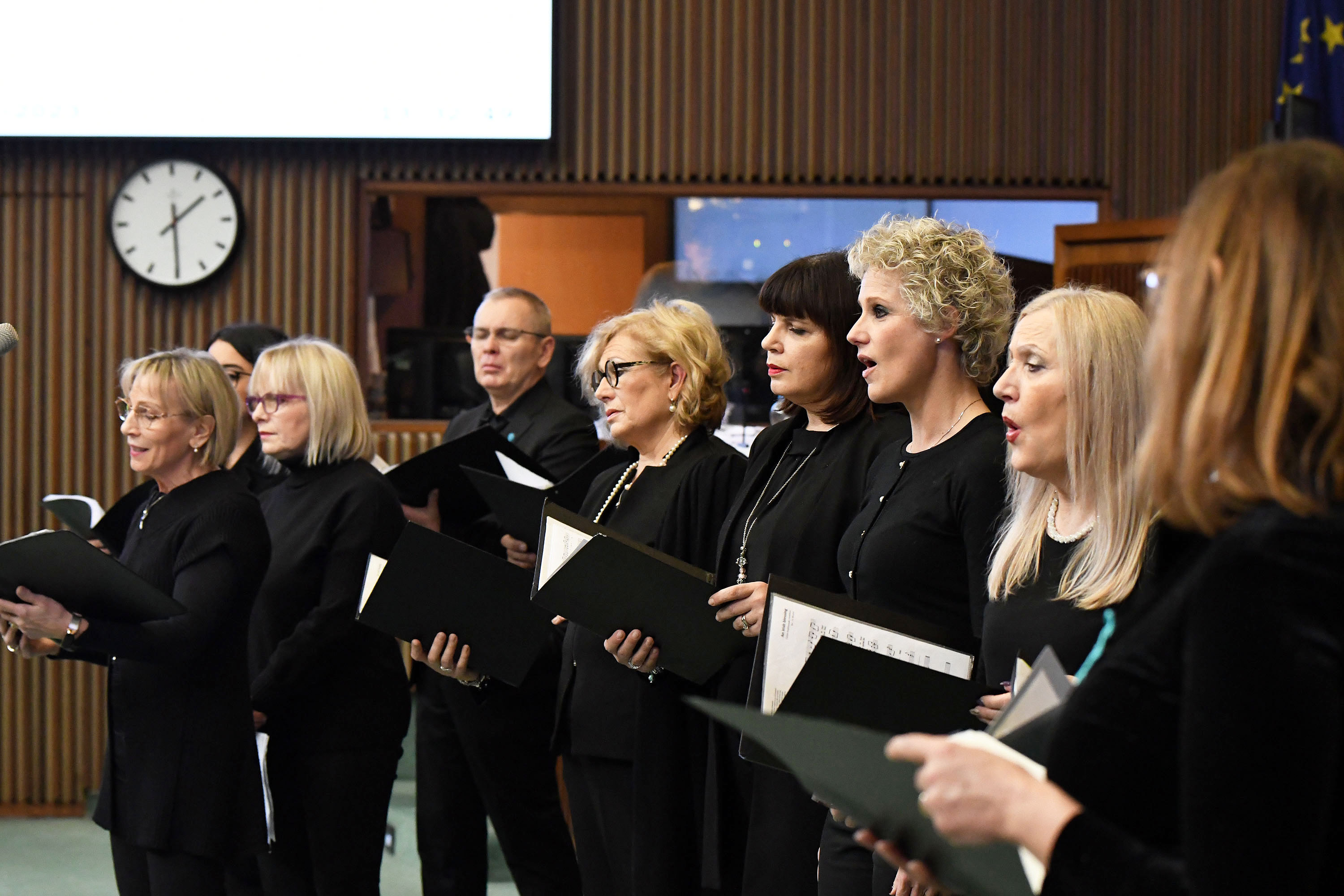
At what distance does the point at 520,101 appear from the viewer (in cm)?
532

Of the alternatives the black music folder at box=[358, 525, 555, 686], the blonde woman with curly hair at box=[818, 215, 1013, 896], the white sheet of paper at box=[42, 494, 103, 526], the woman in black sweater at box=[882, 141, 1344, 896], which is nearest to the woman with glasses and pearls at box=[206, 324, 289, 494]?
the white sheet of paper at box=[42, 494, 103, 526]

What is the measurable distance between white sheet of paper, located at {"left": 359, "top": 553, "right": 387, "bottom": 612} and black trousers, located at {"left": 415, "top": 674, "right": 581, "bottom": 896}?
0.61 metres

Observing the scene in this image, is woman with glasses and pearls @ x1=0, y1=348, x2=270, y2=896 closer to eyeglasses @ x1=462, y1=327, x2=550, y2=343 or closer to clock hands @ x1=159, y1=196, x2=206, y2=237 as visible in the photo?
eyeglasses @ x1=462, y1=327, x2=550, y2=343

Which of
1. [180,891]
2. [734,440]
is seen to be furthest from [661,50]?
[180,891]

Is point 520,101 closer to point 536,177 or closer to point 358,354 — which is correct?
point 536,177

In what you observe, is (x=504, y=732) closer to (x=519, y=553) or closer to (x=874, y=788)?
(x=519, y=553)

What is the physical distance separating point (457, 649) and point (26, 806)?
3.42m

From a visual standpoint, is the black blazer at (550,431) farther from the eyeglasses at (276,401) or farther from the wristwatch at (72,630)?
the wristwatch at (72,630)

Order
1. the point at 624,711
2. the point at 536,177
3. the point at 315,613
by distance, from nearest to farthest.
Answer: the point at 624,711, the point at 315,613, the point at 536,177

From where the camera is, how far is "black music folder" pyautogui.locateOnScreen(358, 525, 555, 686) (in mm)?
2680

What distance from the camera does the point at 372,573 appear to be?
285cm

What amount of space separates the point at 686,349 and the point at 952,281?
88 centimetres

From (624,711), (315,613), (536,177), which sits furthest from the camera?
(536,177)

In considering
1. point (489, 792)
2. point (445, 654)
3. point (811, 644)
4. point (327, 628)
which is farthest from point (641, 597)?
point (489, 792)
